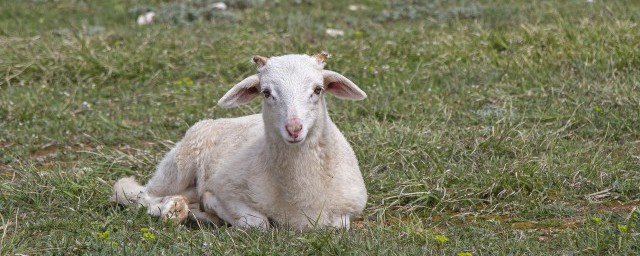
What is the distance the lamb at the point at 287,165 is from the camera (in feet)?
19.3

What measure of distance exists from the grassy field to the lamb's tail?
0.10 m

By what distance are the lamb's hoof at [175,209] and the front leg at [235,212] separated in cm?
15

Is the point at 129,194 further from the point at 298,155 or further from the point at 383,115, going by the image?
the point at 383,115

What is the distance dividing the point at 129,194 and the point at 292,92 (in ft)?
5.11

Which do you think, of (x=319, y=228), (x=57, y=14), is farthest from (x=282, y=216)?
(x=57, y=14)

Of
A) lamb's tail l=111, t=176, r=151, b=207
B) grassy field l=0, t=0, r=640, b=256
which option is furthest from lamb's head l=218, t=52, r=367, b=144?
→ lamb's tail l=111, t=176, r=151, b=207

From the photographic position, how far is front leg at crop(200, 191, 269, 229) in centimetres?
605

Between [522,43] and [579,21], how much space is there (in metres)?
0.98

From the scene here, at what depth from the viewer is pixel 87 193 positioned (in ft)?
22.8

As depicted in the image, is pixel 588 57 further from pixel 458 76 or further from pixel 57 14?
pixel 57 14

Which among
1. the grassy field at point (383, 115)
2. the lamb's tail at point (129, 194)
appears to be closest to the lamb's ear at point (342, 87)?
the grassy field at point (383, 115)

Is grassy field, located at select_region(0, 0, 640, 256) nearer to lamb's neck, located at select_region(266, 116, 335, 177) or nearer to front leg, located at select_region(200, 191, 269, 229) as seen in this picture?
front leg, located at select_region(200, 191, 269, 229)

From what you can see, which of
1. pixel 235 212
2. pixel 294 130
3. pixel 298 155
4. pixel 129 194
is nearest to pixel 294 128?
pixel 294 130

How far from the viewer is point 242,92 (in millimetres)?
6242
